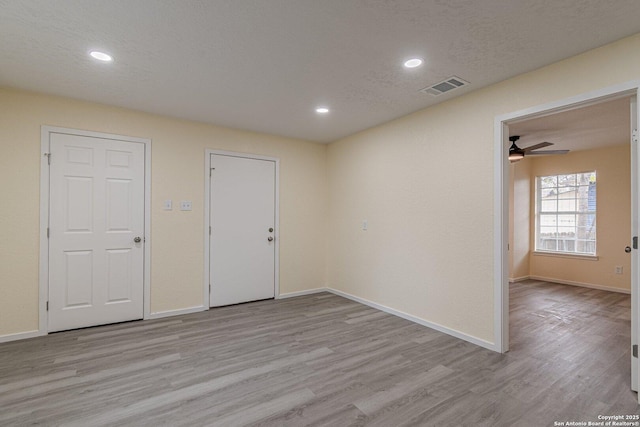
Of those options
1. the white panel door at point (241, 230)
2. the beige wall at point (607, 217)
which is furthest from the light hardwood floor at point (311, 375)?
the beige wall at point (607, 217)

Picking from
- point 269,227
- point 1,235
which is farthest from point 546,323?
point 1,235

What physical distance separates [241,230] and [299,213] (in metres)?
1.03

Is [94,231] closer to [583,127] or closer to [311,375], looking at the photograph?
[311,375]

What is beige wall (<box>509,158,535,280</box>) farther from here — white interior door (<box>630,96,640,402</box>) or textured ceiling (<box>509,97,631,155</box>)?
white interior door (<box>630,96,640,402</box>)

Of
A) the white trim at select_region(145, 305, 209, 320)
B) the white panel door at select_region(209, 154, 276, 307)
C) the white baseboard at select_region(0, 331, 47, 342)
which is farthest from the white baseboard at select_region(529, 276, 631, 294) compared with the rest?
the white baseboard at select_region(0, 331, 47, 342)

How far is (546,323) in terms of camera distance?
368 cm

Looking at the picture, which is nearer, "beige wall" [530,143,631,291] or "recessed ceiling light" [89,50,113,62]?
"recessed ceiling light" [89,50,113,62]

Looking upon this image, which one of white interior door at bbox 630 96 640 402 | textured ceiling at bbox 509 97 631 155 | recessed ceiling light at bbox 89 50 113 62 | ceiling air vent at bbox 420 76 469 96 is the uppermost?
ceiling air vent at bbox 420 76 469 96

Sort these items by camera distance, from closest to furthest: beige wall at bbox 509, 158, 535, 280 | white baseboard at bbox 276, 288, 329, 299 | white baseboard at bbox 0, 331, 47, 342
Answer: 1. white baseboard at bbox 0, 331, 47, 342
2. white baseboard at bbox 276, 288, 329, 299
3. beige wall at bbox 509, 158, 535, 280

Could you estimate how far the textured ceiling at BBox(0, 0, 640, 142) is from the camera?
1.90 m

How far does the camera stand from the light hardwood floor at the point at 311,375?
1.98 m

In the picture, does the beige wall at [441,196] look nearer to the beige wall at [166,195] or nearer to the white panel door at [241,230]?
the beige wall at [166,195]

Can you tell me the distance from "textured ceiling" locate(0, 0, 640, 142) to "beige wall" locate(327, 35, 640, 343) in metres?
0.18

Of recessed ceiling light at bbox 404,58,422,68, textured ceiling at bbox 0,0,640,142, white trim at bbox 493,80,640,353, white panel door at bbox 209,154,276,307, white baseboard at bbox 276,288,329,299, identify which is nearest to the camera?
textured ceiling at bbox 0,0,640,142
